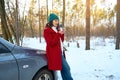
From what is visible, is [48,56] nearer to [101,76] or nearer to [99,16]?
[101,76]

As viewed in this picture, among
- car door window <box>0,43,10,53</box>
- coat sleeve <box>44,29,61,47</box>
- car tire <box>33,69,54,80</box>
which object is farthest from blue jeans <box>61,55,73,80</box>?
car door window <box>0,43,10,53</box>

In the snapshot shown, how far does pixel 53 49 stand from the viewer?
7273mm

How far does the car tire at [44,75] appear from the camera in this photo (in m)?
6.98

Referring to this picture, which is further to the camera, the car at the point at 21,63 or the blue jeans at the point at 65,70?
the blue jeans at the point at 65,70

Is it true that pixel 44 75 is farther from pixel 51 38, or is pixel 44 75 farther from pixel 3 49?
pixel 3 49

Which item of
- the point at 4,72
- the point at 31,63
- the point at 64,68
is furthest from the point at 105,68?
the point at 4,72

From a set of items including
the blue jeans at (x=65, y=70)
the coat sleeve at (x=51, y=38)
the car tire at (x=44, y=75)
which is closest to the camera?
the car tire at (x=44, y=75)

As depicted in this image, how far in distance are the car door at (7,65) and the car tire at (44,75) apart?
77cm

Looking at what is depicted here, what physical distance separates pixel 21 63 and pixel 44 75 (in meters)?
0.89

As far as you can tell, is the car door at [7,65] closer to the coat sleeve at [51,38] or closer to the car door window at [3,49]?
the car door window at [3,49]

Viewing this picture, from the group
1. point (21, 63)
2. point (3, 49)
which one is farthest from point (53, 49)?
point (3, 49)

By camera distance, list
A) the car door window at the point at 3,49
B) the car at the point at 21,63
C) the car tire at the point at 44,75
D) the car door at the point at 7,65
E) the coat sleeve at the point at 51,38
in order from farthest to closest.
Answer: the coat sleeve at the point at 51,38 → the car tire at the point at 44,75 → the car door window at the point at 3,49 → the car at the point at 21,63 → the car door at the point at 7,65

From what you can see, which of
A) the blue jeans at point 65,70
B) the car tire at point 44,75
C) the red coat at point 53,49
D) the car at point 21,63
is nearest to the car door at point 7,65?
the car at point 21,63

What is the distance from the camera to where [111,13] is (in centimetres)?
4397
